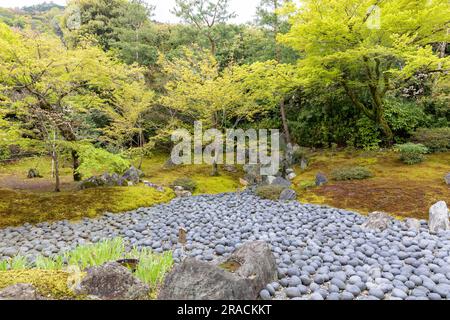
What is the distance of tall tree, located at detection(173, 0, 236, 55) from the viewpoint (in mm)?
13250

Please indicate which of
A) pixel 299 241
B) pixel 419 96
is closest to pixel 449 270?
pixel 299 241

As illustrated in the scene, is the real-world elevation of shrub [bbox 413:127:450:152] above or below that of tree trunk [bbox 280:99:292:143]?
below

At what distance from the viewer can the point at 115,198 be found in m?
7.43

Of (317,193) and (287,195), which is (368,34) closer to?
(317,193)

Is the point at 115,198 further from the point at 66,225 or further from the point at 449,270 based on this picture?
the point at 449,270

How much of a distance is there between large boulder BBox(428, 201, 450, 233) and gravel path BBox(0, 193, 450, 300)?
0.59 ft

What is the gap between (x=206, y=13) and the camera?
Answer: 1347 centimetres

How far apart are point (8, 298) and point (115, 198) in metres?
5.44

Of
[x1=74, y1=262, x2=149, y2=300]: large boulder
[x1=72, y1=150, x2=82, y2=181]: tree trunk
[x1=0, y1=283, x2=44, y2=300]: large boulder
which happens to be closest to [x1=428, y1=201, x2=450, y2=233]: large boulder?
[x1=74, y1=262, x2=149, y2=300]: large boulder

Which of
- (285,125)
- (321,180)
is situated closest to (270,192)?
(321,180)

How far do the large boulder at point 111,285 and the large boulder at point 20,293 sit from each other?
36 cm

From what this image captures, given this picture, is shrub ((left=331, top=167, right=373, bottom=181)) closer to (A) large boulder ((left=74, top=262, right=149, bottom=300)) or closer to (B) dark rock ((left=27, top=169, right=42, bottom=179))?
(A) large boulder ((left=74, top=262, right=149, bottom=300))

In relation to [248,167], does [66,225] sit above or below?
below
